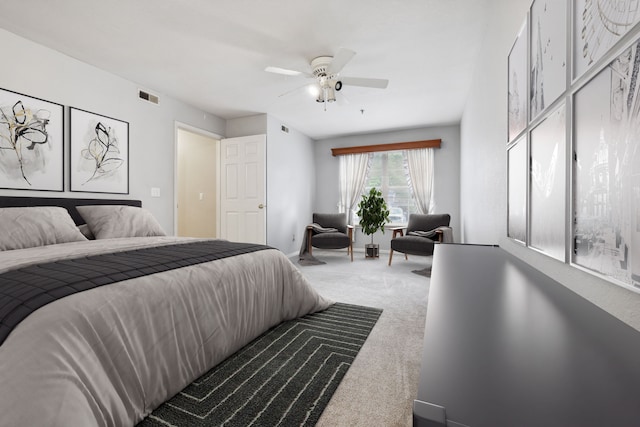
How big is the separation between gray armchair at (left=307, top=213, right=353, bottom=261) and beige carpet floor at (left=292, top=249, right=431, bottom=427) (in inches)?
31.6

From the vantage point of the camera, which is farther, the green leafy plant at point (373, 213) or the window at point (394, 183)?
the window at point (394, 183)

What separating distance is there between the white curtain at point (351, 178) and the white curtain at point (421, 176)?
0.89 meters

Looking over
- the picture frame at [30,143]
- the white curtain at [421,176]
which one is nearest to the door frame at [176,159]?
the picture frame at [30,143]

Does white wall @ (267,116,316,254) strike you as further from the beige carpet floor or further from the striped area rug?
the striped area rug

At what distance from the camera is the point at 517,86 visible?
1.35 m

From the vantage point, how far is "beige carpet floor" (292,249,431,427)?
1260 mm

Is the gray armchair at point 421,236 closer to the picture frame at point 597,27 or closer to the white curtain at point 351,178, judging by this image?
the white curtain at point 351,178

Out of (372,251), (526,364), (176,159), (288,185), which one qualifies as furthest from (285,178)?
(526,364)

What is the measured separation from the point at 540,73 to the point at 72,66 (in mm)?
3966

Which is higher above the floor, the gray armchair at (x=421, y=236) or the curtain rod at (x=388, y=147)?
the curtain rod at (x=388, y=147)

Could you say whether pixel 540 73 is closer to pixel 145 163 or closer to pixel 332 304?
pixel 332 304

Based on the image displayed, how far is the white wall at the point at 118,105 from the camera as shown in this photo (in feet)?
8.46

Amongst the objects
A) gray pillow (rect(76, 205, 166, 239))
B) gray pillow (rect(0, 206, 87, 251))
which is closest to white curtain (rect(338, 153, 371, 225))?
gray pillow (rect(76, 205, 166, 239))

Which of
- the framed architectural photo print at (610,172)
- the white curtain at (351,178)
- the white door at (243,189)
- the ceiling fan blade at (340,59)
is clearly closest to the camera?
the framed architectural photo print at (610,172)
